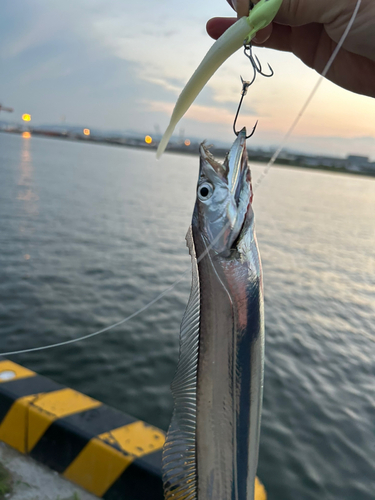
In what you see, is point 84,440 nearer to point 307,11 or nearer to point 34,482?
point 34,482

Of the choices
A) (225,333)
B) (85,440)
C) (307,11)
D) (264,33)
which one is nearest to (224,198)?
(225,333)

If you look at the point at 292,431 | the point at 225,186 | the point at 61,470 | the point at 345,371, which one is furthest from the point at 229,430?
the point at 345,371

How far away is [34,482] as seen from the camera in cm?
317

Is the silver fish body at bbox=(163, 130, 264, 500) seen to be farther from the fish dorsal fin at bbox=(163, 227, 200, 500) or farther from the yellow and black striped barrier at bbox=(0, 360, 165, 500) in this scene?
the yellow and black striped barrier at bbox=(0, 360, 165, 500)

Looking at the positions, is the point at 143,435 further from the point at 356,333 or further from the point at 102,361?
the point at 356,333

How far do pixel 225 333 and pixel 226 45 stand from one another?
1.09 m

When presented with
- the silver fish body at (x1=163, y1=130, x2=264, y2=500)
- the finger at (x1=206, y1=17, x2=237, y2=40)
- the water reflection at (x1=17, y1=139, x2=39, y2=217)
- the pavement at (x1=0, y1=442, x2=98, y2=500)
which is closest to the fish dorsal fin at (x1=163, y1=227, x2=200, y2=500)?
the silver fish body at (x1=163, y1=130, x2=264, y2=500)

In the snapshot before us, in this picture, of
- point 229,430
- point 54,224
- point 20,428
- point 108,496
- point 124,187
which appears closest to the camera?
point 229,430

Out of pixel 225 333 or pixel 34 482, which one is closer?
pixel 225 333

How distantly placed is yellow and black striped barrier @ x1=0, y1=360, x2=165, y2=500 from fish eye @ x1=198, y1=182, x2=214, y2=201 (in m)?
2.45

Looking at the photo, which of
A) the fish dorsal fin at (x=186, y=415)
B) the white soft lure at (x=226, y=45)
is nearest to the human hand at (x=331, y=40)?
the white soft lure at (x=226, y=45)

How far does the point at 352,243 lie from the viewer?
1972 cm

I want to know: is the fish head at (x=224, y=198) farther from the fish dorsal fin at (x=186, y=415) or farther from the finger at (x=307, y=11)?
the finger at (x=307, y=11)

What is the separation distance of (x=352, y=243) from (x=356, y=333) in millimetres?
11660
